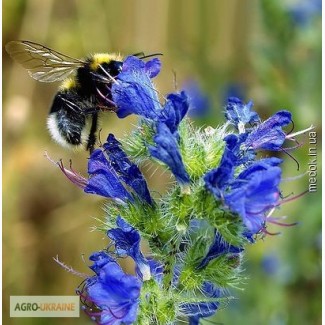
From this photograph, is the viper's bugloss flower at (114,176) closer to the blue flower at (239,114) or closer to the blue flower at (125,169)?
the blue flower at (125,169)

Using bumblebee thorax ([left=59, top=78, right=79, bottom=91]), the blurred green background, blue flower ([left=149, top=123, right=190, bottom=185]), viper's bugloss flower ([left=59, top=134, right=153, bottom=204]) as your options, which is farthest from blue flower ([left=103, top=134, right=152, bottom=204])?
the blurred green background

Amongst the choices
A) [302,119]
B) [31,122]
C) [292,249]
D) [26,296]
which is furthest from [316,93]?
[26,296]

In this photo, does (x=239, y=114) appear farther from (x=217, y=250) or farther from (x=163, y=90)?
(x=163, y=90)

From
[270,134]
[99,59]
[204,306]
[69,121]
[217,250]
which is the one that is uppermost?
[99,59]

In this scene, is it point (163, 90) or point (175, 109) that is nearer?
point (175, 109)

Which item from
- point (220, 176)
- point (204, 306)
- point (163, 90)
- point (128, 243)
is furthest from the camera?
point (163, 90)

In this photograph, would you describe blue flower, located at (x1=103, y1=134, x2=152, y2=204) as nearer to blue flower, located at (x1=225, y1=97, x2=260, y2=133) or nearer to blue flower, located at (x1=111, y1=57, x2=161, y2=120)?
blue flower, located at (x1=111, y1=57, x2=161, y2=120)

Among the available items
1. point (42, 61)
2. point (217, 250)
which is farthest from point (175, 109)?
point (42, 61)
